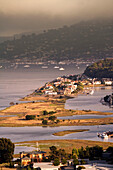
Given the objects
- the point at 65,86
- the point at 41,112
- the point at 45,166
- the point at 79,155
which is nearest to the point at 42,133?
the point at 79,155

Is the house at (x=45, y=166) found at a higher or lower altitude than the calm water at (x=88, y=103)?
lower

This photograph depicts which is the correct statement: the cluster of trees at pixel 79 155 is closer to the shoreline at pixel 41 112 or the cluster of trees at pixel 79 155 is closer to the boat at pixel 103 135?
the boat at pixel 103 135

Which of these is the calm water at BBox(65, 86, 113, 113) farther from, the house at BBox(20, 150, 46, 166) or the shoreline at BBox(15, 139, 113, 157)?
the house at BBox(20, 150, 46, 166)

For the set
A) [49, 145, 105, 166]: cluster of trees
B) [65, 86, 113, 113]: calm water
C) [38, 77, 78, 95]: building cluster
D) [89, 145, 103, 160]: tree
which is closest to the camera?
[49, 145, 105, 166]: cluster of trees

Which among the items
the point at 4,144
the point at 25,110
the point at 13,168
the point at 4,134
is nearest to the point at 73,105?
the point at 25,110

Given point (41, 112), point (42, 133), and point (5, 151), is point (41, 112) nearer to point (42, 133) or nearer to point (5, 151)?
point (42, 133)

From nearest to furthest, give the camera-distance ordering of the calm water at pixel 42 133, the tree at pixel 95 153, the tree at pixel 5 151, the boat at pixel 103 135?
the tree at pixel 95 153 → the tree at pixel 5 151 → the boat at pixel 103 135 → the calm water at pixel 42 133

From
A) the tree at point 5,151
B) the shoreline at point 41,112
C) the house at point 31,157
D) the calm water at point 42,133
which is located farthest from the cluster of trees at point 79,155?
the shoreline at point 41,112

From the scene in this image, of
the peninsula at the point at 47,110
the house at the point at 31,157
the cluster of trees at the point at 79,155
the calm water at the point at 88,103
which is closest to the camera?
the house at the point at 31,157

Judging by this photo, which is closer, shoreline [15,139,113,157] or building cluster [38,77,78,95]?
shoreline [15,139,113,157]

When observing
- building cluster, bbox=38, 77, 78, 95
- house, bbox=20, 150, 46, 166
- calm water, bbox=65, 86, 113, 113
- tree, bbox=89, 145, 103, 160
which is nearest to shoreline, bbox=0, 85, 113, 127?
calm water, bbox=65, 86, 113, 113

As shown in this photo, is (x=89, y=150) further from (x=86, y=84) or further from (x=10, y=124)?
(x=86, y=84)

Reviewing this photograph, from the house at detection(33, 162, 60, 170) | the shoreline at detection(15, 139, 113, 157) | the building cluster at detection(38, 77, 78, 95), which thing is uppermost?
the building cluster at detection(38, 77, 78, 95)

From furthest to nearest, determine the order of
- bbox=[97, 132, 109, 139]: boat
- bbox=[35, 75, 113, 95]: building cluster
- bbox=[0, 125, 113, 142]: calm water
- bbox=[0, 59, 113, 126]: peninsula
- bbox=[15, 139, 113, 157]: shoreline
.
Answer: bbox=[35, 75, 113, 95]: building cluster
bbox=[0, 59, 113, 126]: peninsula
bbox=[0, 125, 113, 142]: calm water
bbox=[97, 132, 109, 139]: boat
bbox=[15, 139, 113, 157]: shoreline
